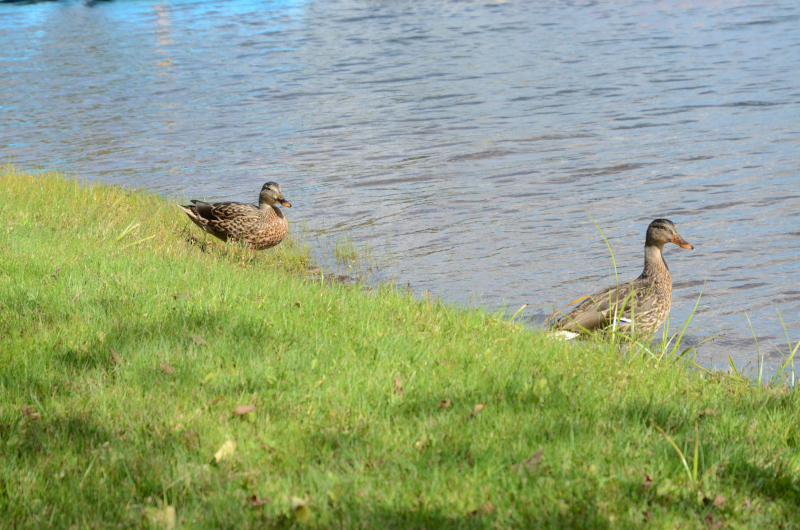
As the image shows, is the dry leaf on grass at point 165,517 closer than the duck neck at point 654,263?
Yes

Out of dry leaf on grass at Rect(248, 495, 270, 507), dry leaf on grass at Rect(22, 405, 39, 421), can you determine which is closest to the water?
dry leaf on grass at Rect(248, 495, 270, 507)

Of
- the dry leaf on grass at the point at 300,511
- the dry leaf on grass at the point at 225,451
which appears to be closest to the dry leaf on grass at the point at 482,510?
the dry leaf on grass at the point at 300,511

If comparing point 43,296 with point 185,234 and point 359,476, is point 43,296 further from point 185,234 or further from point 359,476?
point 185,234

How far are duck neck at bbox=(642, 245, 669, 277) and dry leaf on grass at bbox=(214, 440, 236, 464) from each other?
5867 mm

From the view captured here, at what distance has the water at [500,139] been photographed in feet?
37.3

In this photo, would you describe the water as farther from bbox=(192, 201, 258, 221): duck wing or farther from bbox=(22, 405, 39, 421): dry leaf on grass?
bbox=(22, 405, 39, 421): dry leaf on grass

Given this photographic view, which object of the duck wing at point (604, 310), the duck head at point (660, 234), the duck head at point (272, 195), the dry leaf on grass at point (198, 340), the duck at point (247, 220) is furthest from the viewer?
the duck head at point (272, 195)

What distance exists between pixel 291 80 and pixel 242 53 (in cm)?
1047

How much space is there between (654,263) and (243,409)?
18.8ft

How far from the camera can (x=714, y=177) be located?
50.1ft

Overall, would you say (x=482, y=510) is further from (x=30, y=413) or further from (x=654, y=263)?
(x=654, y=263)

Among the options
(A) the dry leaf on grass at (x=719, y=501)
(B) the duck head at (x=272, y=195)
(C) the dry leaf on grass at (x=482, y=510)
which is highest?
(C) the dry leaf on grass at (x=482, y=510)

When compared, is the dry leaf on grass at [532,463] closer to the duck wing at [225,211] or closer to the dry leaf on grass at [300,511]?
the dry leaf on grass at [300,511]

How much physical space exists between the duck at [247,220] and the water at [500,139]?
1741 millimetres
